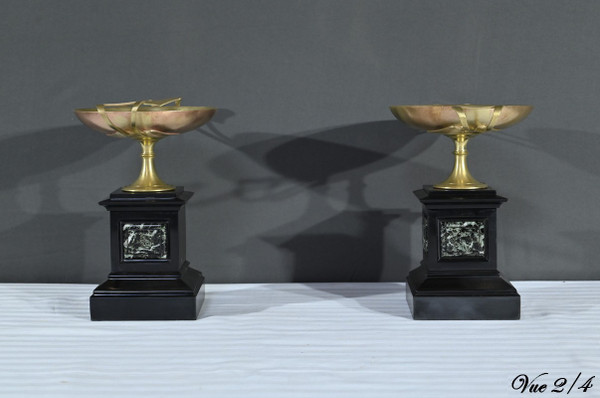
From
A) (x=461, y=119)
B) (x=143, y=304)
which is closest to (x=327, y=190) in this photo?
(x=461, y=119)

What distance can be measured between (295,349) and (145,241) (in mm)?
530

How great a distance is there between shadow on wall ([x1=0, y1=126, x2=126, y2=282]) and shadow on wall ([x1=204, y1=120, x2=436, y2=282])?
430mm

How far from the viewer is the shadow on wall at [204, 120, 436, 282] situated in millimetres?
2193

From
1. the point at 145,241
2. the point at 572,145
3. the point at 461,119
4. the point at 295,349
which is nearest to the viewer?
the point at 295,349

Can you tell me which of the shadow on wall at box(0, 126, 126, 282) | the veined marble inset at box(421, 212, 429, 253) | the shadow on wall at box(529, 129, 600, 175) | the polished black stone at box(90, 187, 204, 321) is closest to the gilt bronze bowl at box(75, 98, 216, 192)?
the polished black stone at box(90, 187, 204, 321)

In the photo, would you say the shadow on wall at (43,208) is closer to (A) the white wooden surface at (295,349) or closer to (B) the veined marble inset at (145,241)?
(A) the white wooden surface at (295,349)

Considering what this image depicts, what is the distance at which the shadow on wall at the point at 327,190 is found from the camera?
2.19 metres

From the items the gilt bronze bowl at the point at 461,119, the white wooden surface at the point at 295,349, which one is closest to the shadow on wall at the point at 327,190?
the white wooden surface at the point at 295,349

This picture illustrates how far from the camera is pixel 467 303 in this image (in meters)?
1.80

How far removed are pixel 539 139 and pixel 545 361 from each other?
899 millimetres

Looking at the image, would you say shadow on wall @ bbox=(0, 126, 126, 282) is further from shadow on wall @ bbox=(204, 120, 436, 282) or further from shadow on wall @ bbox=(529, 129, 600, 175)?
shadow on wall @ bbox=(529, 129, 600, 175)

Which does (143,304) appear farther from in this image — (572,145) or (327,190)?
(572,145)

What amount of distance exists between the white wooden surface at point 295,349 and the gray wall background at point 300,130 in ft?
0.67

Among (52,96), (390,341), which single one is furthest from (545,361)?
A: (52,96)
